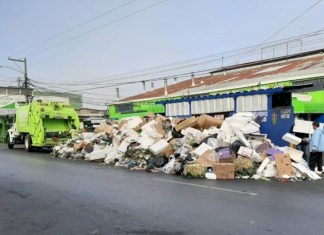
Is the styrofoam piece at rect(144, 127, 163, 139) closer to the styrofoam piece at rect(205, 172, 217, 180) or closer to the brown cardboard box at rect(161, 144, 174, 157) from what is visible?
the brown cardboard box at rect(161, 144, 174, 157)

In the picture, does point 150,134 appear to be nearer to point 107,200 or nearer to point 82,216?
point 107,200

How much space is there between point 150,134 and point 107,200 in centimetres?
876

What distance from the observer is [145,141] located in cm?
1655

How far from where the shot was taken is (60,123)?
88.2 ft

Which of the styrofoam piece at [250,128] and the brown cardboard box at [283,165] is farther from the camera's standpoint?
the styrofoam piece at [250,128]

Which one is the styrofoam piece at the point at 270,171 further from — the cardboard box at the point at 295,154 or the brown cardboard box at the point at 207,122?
the brown cardboard box at the point at 207,122

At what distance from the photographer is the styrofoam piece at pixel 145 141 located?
53.3 feet

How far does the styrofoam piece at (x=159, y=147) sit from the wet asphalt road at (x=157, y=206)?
303cm

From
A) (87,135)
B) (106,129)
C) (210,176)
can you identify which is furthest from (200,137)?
(87,135)

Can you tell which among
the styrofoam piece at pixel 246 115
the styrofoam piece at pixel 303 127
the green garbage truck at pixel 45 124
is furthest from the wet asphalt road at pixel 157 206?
the green garbage truck at pixel 45 124

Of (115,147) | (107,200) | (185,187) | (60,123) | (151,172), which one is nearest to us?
(107,200)

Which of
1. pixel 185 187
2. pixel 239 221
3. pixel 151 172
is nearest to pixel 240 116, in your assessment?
pixel 151 172

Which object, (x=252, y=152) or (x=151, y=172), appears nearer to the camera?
(x=252, y=152)

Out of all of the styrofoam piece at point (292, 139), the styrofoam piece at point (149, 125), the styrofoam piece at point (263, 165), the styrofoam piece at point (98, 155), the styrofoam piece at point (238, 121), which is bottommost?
the styrofoam piece at point (98, 155)
